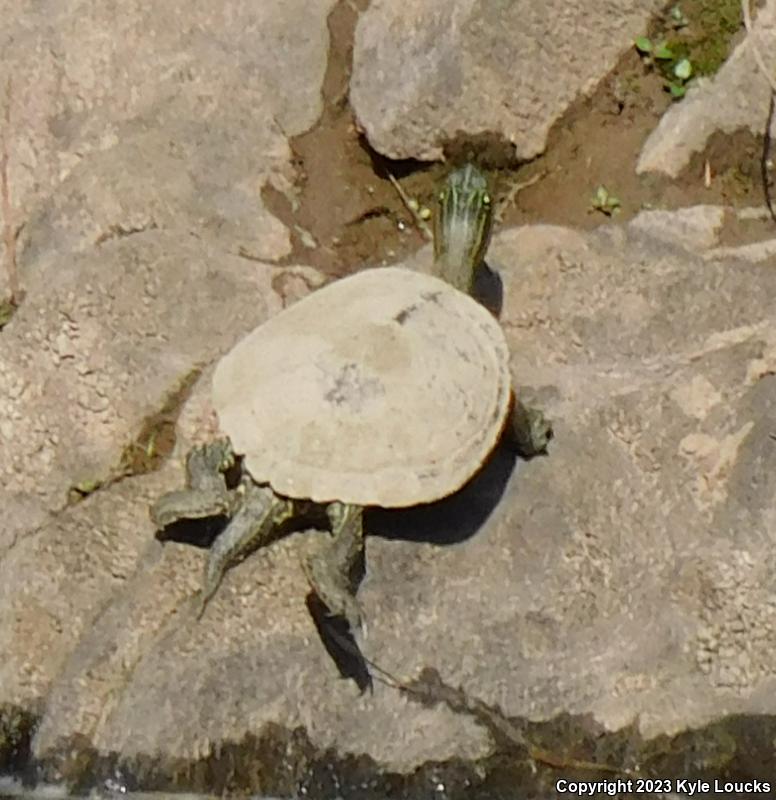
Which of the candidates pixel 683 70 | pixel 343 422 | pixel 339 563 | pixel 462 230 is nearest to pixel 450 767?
pixel 339 563

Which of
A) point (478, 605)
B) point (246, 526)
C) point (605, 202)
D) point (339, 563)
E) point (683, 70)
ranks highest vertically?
point (683, 70)

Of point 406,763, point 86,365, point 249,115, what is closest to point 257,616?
point 406,763

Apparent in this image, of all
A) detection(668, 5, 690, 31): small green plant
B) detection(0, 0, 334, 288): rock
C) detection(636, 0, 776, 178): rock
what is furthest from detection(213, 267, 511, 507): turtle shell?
detection(668, 5, 690, 31): small green plant

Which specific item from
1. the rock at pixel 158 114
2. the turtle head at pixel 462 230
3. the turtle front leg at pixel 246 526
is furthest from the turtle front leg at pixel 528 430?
the rock at pixel 158 114

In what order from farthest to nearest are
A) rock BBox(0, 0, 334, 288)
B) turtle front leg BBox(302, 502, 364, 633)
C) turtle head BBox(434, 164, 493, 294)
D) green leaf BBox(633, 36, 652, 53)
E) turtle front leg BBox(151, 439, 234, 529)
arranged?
green leaf BBox(633, 36, 652, 53) < rock BBox(0, 0, 334, 288) < turtle head BBox(434, 164, 493, 294) < turtle front leg BBox(151, 439, 234, 529) < turtle front leg BBox(302, 502, 364, 633)

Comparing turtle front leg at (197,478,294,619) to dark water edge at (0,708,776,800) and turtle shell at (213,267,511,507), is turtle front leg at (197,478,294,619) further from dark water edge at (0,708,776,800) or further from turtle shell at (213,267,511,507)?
dark water edge at (0,708,776,800)

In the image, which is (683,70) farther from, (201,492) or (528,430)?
(201,492)
